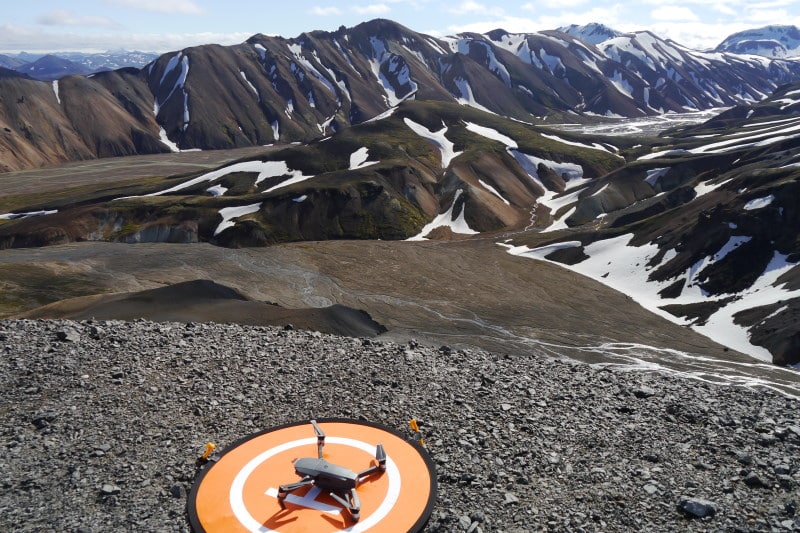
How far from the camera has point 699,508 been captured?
61.2ft

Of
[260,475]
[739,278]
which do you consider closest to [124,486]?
[260,475]

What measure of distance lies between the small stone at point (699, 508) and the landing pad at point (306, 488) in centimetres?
896

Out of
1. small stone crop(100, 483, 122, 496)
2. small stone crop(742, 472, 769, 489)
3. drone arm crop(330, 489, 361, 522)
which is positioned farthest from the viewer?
small stone crop(742, 472, 769, 489)

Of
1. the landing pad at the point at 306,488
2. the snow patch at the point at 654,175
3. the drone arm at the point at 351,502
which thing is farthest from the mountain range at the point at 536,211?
the drone arm at the point at 351,502

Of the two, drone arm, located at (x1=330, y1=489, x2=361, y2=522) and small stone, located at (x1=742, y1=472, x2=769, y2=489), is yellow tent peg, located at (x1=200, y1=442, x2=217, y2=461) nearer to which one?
drone arm, located at (x1=330, y1=489, x2=361, y2=522)

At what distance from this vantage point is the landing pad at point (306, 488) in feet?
62.4

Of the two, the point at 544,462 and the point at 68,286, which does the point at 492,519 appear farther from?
the point at 68,286

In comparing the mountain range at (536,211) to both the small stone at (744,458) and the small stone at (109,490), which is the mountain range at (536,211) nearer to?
the small stone at (744,458)

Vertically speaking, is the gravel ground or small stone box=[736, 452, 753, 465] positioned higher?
small stone box=[736, 452, 753, 465]

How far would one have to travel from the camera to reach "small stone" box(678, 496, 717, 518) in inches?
731

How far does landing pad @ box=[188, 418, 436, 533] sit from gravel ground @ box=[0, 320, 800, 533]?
0.72 metres

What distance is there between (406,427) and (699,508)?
11.9 m

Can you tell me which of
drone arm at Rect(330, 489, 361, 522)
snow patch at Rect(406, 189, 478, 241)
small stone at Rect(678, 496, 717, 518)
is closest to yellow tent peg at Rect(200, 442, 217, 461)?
drone arm at Rect(330, 489, 361, 522)

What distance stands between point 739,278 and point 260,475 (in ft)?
302
